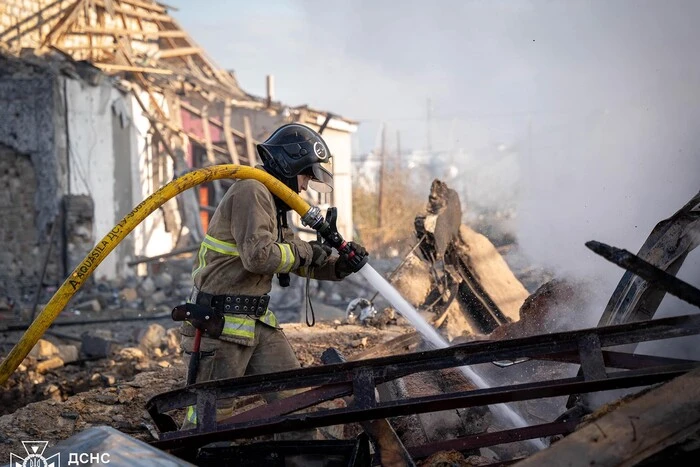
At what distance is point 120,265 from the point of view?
563 inches

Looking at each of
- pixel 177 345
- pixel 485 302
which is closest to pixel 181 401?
pixel 485 302

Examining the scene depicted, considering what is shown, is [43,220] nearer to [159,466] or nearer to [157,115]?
Answer: [157,115]

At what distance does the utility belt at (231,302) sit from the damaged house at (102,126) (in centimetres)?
735

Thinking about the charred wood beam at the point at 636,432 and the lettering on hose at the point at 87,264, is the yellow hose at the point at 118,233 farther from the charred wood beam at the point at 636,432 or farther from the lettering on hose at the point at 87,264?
the charred wood beam at the point at 636,432

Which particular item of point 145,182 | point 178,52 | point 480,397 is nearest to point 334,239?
point 480,397

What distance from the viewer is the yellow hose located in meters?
3.67

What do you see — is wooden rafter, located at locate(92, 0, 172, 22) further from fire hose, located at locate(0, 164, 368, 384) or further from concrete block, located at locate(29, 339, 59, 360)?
fire hose, located at locate(0, 164, 368, 384)

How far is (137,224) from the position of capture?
3582 mm

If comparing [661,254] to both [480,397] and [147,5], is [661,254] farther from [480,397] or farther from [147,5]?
[147,5]

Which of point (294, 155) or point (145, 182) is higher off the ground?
point (294, 155)

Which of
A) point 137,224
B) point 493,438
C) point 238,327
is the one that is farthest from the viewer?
point 238,327

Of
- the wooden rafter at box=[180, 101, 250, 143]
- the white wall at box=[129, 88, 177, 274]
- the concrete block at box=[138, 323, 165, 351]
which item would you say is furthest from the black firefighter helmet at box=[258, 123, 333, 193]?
the wooden rafter at box=[180, 101, 250, 143]

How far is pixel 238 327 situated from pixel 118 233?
28.9 inches

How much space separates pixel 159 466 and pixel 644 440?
154 centimetres
